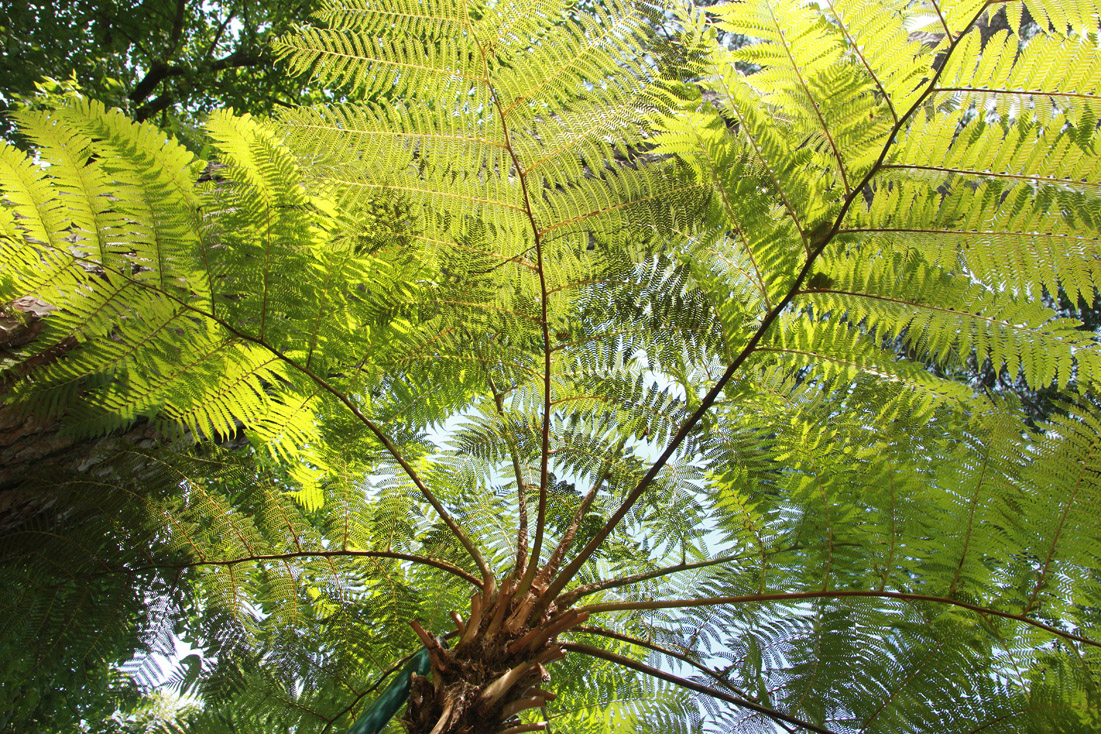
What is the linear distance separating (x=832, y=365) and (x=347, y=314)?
0.95 meters

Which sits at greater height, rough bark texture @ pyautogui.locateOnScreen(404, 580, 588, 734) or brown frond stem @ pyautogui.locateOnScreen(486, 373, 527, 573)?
brown frond stem @ pyautogui.locateOnScreen(486, 373, 527, 573)

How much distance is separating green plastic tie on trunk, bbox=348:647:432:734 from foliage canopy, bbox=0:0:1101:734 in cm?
3

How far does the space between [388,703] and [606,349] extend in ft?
2.57

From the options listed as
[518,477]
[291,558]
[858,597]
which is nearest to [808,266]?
[858,597]

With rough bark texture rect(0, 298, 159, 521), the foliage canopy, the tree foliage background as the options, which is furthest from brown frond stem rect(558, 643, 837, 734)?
the tree foliage background

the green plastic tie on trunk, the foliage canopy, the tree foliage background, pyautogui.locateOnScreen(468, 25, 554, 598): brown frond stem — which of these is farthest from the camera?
the tree foliage background

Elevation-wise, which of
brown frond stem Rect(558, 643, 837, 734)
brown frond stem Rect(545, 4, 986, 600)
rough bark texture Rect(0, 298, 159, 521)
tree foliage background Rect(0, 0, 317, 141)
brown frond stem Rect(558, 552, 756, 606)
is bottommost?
rough bark texture Rect(0, 298, 159, 521)

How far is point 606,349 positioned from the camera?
1.31 metres

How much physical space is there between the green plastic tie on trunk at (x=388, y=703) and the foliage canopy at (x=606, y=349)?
0.03m

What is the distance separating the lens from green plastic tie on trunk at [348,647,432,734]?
0.84 m

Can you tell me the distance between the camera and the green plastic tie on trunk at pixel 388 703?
33.1 inches

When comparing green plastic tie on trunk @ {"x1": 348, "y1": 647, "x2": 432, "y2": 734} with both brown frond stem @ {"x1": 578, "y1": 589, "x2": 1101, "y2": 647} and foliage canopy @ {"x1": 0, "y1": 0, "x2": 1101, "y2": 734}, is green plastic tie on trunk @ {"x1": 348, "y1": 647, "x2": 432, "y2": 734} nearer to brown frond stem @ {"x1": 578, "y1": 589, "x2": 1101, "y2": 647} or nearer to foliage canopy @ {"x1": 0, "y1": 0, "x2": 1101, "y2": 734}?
foliage canopy @ {"x1": 0, "y1": 0, "x2": 1101, "y2": 734}

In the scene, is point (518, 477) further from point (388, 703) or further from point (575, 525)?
point (388, 703)

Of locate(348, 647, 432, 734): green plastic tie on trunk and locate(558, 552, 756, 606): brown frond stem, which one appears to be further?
locate(558, 552, 756, 606): brown frond stem
